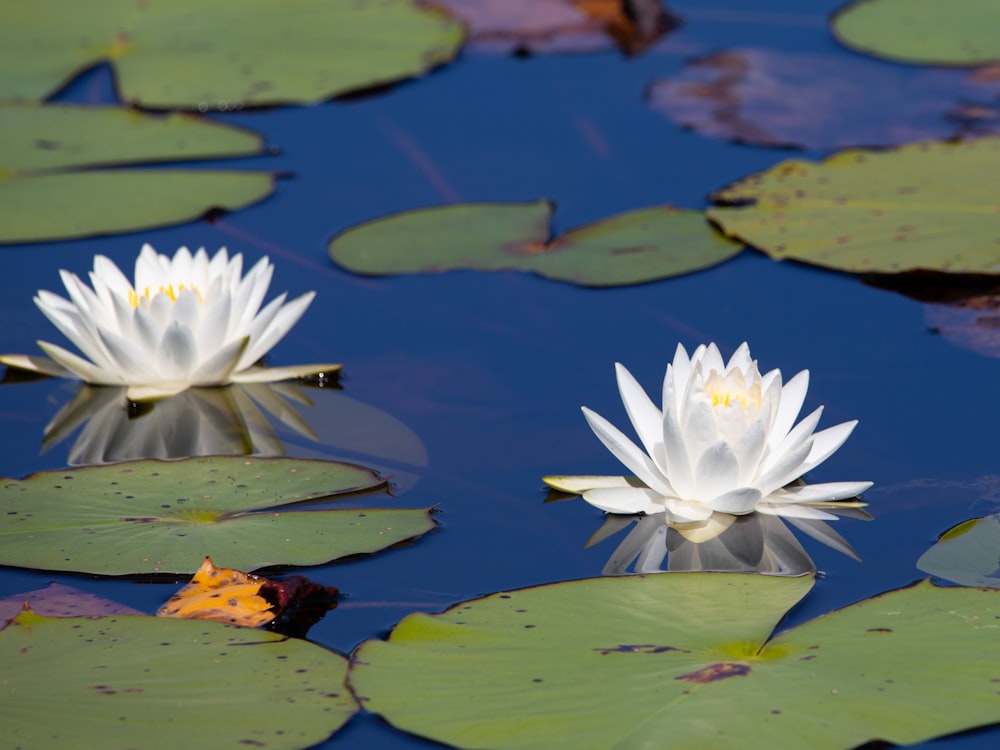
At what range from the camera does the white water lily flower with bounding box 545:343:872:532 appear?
261cm

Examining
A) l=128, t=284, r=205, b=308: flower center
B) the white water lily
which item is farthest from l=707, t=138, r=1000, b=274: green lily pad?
l=128, t=284, r=205, b=308: flower center

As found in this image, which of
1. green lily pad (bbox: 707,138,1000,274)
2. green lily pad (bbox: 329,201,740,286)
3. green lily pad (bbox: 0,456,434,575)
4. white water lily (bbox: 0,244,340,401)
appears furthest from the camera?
green lily pad (bbox: 329,201,740,286)

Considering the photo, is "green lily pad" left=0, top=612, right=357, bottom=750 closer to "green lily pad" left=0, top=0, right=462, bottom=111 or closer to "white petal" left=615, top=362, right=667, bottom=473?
"white petal" left=615, top=362, right=667, bottom=473

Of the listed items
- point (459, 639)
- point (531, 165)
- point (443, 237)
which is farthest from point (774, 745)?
point (531, 165)

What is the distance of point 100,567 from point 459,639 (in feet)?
2.61

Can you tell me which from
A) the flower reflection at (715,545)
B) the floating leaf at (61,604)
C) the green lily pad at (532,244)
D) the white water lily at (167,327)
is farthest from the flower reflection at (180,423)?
the flower reflection at (715,545)

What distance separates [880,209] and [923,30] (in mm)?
2340

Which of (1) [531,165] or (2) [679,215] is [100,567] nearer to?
(2) [679,215]

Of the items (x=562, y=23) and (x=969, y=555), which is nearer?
(x=969, y=555)

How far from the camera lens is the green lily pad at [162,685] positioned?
1.98 metres

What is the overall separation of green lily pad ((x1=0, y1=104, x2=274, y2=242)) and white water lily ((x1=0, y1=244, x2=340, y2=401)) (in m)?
1.04

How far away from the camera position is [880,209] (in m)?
4.19

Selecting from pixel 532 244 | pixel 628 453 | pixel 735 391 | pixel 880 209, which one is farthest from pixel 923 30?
pixel 628 453

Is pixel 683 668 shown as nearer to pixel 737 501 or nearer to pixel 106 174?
pixel 737 501
